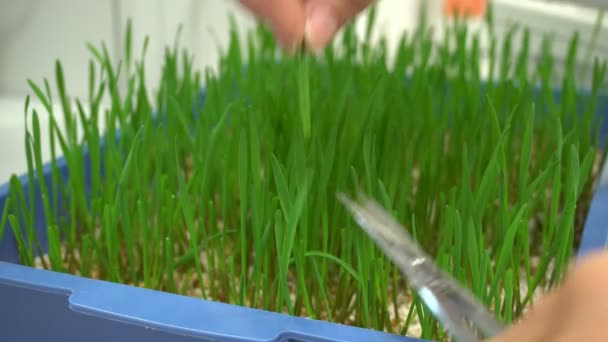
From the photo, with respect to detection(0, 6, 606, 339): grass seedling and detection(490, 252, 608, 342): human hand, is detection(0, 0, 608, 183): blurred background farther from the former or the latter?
detection(490, 252, 608, 342): human hand

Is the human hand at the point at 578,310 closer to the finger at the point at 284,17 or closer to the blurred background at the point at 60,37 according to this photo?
the finger at the point at 284,17

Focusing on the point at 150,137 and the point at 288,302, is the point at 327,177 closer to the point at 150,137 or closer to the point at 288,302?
the point at 288,302

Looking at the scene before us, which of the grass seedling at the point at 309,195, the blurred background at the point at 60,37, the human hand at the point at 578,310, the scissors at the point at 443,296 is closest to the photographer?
the human hand at the point at 578,310

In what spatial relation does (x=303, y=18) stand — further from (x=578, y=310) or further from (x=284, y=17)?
(x=578, y=310)

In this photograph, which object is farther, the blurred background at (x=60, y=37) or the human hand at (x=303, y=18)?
the blurred background at (x=60, y=37)

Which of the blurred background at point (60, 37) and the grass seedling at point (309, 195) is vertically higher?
the blurred background at point (60, 37)

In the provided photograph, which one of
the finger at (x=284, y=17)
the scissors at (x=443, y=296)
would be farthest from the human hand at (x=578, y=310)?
the finger at (x=284, y=17)

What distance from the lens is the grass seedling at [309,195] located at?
0.50 meters

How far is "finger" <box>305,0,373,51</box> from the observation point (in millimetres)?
576

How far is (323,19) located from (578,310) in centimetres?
42

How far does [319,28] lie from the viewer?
58cm

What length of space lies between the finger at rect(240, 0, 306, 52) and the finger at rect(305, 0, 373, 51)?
2 centimetres

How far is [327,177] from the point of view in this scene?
529 mm

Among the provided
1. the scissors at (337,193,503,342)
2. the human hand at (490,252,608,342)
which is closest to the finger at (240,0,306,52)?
the scissors at (337,193,503,342)
